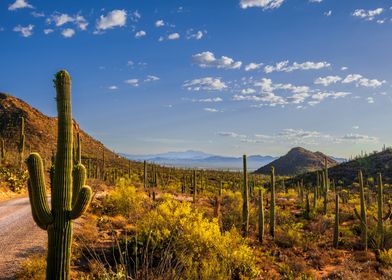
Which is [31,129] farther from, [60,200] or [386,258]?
[60,200]

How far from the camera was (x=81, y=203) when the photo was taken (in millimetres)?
6320

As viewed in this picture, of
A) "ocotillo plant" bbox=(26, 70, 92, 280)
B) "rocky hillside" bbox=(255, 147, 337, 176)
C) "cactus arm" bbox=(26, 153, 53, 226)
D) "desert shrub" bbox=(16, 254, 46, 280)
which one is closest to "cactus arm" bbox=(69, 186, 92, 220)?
"ocotillo plant" bbox=(26, 70, 92, 280)

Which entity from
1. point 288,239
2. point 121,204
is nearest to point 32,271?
point 121,204

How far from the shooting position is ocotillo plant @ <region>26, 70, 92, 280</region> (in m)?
6.32

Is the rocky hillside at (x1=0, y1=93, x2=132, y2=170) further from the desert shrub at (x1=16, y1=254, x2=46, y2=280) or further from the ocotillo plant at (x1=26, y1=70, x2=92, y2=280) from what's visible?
the ocotillo plant at (x1=26, y1=70, x2=92, y2=280)

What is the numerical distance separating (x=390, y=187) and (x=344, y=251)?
30.2m

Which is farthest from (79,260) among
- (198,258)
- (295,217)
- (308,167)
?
(308,167)

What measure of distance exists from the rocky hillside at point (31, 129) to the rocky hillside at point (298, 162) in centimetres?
7730

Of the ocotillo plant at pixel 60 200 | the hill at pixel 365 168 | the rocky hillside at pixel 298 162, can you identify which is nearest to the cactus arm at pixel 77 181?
the ocotillo plant at pixel 60 200

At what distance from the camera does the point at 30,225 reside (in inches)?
536

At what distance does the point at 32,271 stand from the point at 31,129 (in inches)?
2363

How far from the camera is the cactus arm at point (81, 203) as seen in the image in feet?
20.7

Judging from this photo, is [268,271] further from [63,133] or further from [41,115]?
[41,115]

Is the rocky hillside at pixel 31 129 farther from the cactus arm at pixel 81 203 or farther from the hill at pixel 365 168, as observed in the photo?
the cactus arm at pixel 81 203
